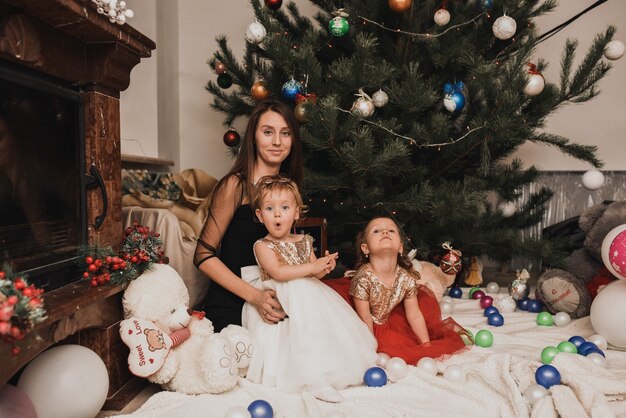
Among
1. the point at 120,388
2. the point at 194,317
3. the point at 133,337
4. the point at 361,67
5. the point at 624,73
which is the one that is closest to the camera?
the point at 133,337

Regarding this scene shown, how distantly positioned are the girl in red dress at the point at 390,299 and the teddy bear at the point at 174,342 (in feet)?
1.67

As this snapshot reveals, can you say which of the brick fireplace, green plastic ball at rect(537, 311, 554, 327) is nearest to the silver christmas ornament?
green plastic ball at rect(537, 311, 554, 327)

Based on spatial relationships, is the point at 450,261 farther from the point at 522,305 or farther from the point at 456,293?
the point at 522,305

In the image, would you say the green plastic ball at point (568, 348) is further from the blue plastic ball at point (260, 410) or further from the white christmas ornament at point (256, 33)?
the white christmas ornament at point (256, 33)

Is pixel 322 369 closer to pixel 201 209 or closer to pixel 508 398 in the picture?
pixel 508 398

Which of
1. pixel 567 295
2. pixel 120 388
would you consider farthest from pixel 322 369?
pixel 567 295

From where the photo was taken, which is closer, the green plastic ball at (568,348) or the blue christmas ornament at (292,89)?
the green plastic ball at (568,348)

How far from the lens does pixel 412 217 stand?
2754mm

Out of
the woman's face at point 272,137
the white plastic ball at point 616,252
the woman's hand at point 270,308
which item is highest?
the woman's face at point 272,137

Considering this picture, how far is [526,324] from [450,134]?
104cm

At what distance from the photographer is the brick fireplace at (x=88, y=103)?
50.0 inches

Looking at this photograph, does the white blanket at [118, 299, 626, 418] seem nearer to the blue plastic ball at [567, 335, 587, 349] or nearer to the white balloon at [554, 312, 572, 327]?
the blue plastic ball at [567, 335, 587, 349]

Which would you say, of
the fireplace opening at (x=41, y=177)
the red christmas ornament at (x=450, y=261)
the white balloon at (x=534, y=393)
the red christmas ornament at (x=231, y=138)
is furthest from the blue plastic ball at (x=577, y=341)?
the red christmas ornament at (x=231, y=138)

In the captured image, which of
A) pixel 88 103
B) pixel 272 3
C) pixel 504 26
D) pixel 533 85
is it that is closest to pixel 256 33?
pixel 272 3
